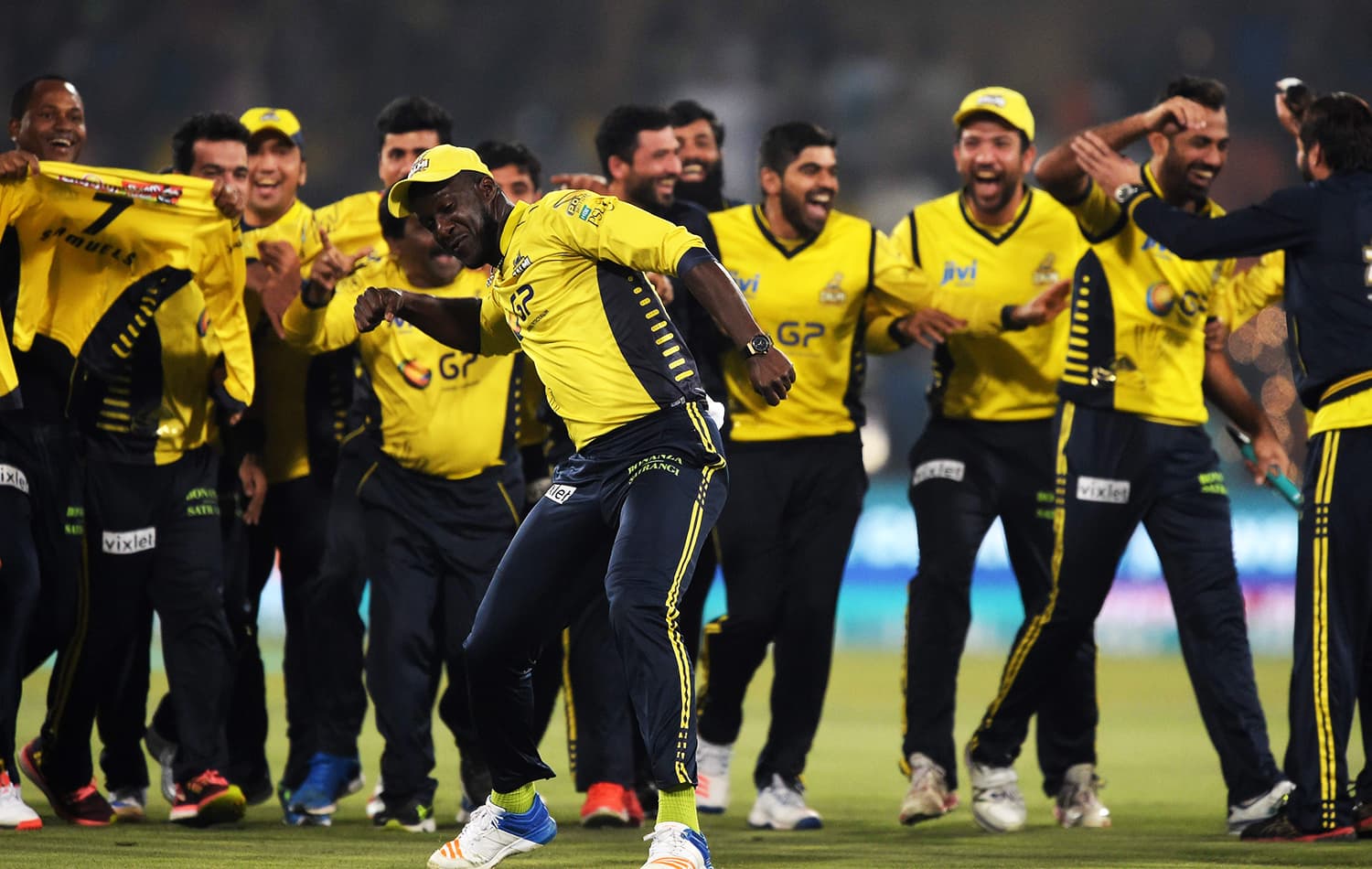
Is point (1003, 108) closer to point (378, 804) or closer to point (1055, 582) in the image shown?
point (1055, 582)

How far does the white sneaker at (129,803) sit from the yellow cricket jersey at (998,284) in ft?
11.5

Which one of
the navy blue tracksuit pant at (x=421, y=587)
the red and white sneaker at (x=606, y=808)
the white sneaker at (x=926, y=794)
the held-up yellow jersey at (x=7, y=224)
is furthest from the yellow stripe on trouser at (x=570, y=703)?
the held-up yellow jersey at (x=7, y=224)

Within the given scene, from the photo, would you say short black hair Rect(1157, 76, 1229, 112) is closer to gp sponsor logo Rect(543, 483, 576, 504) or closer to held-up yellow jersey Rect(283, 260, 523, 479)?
held-up yellow jersey Rect(283, 260, 523, 479)

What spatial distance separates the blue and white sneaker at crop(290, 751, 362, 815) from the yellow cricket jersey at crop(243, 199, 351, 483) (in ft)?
4.14

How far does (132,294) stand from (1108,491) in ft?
11.8

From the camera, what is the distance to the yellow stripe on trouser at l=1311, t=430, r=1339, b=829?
6.20m

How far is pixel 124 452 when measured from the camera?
680 centimetres

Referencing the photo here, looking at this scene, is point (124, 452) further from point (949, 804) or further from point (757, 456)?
point (949, 804)

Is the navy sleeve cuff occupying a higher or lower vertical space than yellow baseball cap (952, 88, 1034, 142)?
lower

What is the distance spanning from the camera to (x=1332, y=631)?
6242mm

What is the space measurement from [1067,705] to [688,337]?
2085 millimetres

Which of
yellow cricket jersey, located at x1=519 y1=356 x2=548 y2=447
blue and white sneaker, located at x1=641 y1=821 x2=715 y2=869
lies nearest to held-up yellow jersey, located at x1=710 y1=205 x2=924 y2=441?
yellow cricket jersey, located at x1=519 y1=356 x2=548 y2=447

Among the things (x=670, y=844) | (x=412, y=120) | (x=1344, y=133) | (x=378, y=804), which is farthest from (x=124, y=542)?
(x=1344, y=133)

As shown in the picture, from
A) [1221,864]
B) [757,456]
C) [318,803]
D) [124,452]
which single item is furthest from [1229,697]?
[124,452]
